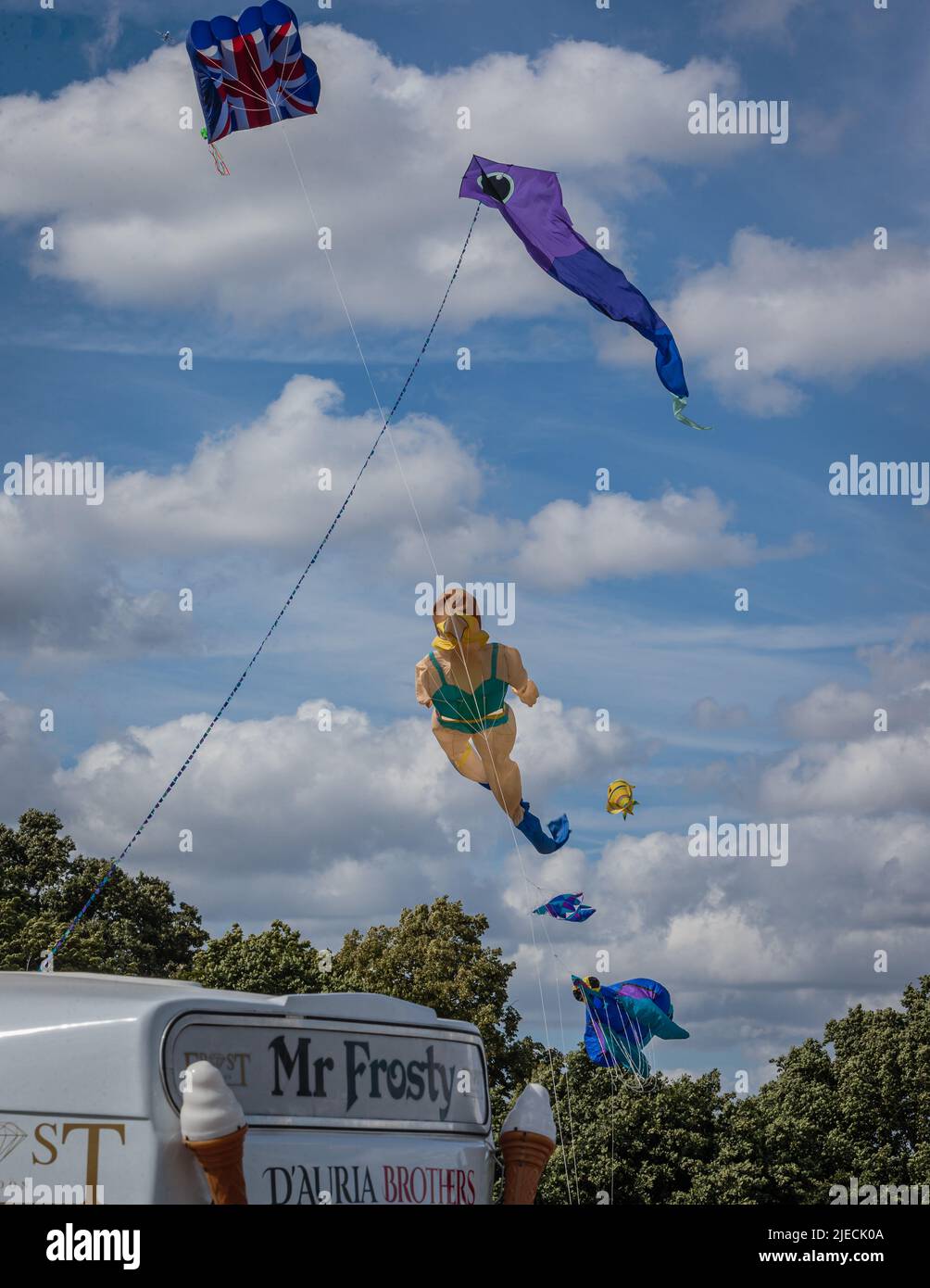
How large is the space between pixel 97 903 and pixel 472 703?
35912 millimetres

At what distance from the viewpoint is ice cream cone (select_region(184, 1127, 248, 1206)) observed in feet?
19.1

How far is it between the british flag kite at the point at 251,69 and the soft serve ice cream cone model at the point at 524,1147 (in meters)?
9.38

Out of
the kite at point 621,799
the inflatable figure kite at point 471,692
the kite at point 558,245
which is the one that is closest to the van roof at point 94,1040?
the inflatable figure kite at point 471,692

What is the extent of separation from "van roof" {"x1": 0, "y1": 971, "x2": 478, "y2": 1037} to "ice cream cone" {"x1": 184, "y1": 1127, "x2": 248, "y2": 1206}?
56 centimetres

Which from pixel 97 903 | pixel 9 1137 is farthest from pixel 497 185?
pixel 97 903

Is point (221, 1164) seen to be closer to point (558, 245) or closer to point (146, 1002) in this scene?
point (146, 1002)

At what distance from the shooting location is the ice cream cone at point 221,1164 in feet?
19.1

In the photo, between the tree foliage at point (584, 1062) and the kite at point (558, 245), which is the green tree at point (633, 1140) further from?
the kite at point (558, 245)

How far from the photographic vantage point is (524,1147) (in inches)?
314

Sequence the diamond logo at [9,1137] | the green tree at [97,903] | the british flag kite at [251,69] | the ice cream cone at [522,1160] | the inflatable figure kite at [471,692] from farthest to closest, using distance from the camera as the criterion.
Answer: the green tree at [97,903], the inflatable figure kite at [471,692], the british flag kite at [251,69], the ice cream cone at [522,1160], the diamond logo at [9,1137]

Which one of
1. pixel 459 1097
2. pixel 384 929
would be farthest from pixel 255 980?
pixel 459 1097

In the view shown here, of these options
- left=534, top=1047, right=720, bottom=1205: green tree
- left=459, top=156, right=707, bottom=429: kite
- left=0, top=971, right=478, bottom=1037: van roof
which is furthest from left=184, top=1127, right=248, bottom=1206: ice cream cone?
left=534, top=1047, right=720, bottom=1205: green tree

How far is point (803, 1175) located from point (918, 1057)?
301 inches

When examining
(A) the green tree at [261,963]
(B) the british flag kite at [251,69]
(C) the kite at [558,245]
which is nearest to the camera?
(B) the british flag kite at [251,69]
